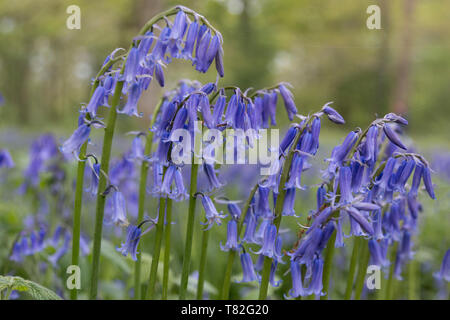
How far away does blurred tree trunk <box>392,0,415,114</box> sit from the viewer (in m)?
11.3

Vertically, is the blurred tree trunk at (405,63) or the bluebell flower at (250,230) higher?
the blurred tree trunk at (405,63)

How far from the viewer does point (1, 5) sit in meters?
12.5

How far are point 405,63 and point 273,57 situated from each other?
4.52 meters

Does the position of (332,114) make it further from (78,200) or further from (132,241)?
(78,200)

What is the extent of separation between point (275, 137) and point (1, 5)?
12.9m

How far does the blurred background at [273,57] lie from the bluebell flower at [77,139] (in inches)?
219

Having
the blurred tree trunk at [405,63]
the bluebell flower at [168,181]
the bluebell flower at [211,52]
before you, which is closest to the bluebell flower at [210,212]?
the bluebell flower at [168,181]

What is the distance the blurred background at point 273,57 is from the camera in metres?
10.8

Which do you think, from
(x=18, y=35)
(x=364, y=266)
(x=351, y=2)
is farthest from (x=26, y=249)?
(x=18, y=35)

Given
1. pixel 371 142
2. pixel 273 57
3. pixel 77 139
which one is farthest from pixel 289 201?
pixel 273 57

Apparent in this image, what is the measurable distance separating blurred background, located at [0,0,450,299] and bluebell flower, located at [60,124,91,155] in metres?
5.57

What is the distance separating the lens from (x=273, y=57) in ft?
45.2

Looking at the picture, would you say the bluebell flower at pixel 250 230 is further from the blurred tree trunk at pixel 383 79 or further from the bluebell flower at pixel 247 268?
the blurred tree trunk at pixel 383 79
